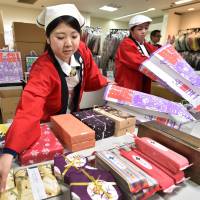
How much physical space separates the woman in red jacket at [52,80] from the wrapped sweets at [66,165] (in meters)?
0.13

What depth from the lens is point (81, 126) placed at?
78 cm

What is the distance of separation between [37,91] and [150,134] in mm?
484

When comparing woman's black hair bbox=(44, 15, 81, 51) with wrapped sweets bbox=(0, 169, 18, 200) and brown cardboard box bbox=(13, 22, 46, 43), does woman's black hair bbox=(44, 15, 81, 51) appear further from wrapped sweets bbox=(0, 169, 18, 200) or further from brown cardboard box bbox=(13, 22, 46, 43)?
brown cardboard box bbox=(13, 22, 46, 43)

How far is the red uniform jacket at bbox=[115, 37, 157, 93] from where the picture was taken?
1.61m

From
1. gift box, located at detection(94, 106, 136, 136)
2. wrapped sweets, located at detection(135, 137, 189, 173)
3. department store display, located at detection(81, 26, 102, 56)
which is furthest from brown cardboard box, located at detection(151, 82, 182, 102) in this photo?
department store display, located at detection(81, 26, 102, 56)

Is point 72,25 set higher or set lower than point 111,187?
higher

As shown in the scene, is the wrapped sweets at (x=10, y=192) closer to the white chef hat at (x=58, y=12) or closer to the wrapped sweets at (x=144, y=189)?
the wrapped sweets at (x=144, y=189)

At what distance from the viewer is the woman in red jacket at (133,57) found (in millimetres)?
1603

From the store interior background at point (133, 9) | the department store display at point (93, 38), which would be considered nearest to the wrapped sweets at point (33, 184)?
the department store display at point (93, 38)

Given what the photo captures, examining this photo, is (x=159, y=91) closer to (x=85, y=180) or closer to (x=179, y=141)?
(x=179, y=141)

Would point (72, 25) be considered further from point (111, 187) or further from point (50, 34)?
point (111, 187)

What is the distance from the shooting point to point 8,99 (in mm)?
2504

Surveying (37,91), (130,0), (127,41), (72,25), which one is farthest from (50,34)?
(130,0)

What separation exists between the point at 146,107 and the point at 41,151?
559 millimetres
